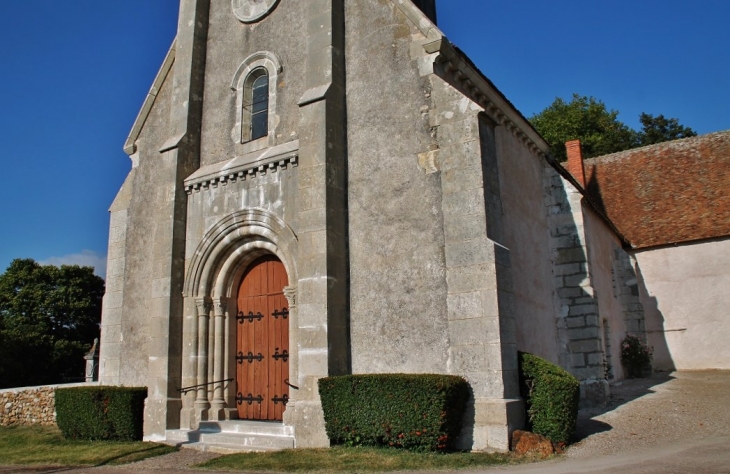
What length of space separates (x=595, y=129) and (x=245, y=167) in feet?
90.6

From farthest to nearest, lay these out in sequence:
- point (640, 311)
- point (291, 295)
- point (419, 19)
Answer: point (640, 311)
point (291, 295)
point (419, 19)

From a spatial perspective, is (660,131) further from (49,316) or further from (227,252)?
(49,316)

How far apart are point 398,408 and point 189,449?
13.7ft

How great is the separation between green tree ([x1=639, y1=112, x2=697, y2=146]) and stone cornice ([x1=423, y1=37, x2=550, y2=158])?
937 inches

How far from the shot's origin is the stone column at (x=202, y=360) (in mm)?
11156

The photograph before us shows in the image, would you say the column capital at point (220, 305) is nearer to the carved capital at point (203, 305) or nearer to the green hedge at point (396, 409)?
the carved capital at point (203, 305)

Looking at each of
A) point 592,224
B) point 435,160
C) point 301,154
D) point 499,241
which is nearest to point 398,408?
point 499,241

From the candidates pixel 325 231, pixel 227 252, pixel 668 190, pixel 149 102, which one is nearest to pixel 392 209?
pixel 325 231

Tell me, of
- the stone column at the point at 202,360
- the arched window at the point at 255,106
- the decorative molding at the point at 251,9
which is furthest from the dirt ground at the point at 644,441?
the decorative molding at the point at 251,9

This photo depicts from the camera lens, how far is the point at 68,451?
33.8 ft

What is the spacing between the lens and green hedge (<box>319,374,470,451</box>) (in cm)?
806

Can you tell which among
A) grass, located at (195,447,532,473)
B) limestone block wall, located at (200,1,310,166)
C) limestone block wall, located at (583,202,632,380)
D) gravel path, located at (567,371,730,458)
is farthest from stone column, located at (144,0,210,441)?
limestone block wall, located at (583,202,632,380)

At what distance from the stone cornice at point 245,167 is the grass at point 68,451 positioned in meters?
5.00

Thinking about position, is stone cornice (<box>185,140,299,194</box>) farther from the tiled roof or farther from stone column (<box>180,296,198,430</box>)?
the tiled roof
